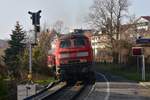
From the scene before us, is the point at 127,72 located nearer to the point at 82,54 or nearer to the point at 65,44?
the point at 65,44

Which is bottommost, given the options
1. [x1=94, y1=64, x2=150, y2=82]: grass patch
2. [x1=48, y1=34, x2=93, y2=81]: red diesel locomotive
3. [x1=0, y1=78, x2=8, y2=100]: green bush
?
[x1=94, y1=64, x2=150, y2=82]: grass patch

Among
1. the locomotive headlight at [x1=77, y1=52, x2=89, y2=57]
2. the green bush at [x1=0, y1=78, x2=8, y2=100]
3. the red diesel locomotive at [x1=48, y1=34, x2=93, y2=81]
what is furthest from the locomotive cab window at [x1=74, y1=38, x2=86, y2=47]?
the green bush at [x1=0, y1=78, x2=8, y2=100]

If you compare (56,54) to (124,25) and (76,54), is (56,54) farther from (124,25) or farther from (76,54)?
(124,25)

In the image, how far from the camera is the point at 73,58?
33.8 m

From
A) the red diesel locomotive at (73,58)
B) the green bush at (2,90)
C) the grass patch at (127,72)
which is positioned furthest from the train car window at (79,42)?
the green bush at (2,90)

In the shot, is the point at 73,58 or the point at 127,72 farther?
the point at 127,72

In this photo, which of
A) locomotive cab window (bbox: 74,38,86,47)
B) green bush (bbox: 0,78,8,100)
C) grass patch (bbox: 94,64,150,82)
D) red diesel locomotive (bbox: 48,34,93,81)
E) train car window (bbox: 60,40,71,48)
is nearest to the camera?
green bush (bbox: 0,78,8,100)

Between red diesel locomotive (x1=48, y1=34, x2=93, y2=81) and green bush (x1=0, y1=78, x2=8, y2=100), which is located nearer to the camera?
green bush (x1=0, y1=78, x2=8, y2=100)

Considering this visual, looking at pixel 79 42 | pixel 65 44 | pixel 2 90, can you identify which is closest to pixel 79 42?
pixel 79 42

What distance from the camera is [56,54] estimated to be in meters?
34.9

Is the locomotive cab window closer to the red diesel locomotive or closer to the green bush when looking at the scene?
the red diesel locomotive

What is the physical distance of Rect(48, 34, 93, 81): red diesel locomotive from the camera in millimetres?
33688

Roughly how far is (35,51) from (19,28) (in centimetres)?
4205

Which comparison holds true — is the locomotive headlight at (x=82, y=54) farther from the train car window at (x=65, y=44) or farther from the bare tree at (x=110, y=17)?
the bare tree at (x=110, y=17)
